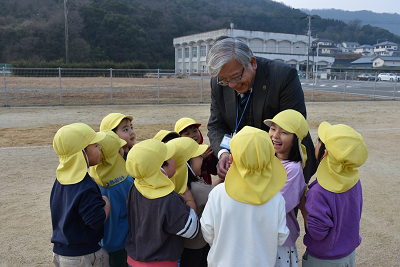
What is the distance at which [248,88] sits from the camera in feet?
8.27

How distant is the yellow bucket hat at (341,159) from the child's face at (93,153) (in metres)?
1.60

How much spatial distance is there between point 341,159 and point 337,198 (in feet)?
0.88

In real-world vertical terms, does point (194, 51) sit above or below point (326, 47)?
below

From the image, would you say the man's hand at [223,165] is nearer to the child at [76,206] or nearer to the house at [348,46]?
the child at [76,206]

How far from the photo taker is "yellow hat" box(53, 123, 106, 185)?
7.23 feet

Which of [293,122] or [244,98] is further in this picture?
[244,98]

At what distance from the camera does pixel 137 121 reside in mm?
10969

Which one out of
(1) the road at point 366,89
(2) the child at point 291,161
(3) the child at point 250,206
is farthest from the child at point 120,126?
(1) the road at point 366,89

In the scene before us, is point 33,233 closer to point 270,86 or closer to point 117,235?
point 117,235

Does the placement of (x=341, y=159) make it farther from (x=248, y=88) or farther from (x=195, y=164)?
(x=195, y=164)

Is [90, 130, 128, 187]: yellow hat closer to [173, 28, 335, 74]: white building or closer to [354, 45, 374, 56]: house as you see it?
[173, 28, 335, 74]: white building

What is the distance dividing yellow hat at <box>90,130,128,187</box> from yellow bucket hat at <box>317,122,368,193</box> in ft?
5.24

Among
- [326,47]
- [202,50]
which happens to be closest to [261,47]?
[202,50]

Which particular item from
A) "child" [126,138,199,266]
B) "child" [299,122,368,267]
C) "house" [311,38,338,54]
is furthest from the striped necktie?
"house" [311,38,338,54]
